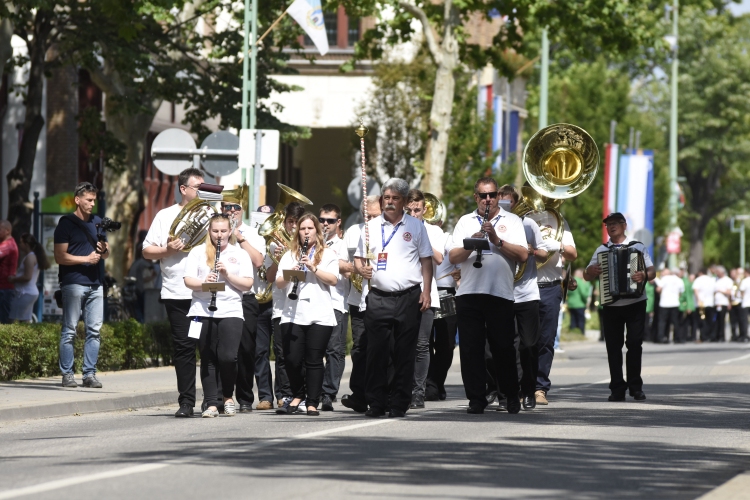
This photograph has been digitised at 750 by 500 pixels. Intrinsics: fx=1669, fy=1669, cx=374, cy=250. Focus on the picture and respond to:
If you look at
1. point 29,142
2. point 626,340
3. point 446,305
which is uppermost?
point 29,142

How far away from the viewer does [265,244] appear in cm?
1477

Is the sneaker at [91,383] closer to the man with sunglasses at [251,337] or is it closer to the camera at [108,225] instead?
the camera at [108,225]

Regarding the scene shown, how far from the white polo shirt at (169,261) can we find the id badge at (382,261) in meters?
1.67

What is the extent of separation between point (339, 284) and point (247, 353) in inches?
40.2

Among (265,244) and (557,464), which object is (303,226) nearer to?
(265,244)

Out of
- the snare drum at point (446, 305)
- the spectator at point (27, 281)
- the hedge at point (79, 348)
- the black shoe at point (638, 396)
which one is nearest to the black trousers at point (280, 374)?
the snare drum at point (446, 305)

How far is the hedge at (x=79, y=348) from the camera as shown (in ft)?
57.4

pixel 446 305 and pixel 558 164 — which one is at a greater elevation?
pixel 558 164

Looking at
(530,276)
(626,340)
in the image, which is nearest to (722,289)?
(626,340)

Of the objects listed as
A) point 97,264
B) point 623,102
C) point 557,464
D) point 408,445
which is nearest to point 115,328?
point 97,264

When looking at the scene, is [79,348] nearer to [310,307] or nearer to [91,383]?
[91,383]

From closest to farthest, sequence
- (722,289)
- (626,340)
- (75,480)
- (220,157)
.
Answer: (75,480) < (626,340) < (220,157) < (722,289)

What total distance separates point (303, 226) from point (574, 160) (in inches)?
147

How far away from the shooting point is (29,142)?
26.5 m
